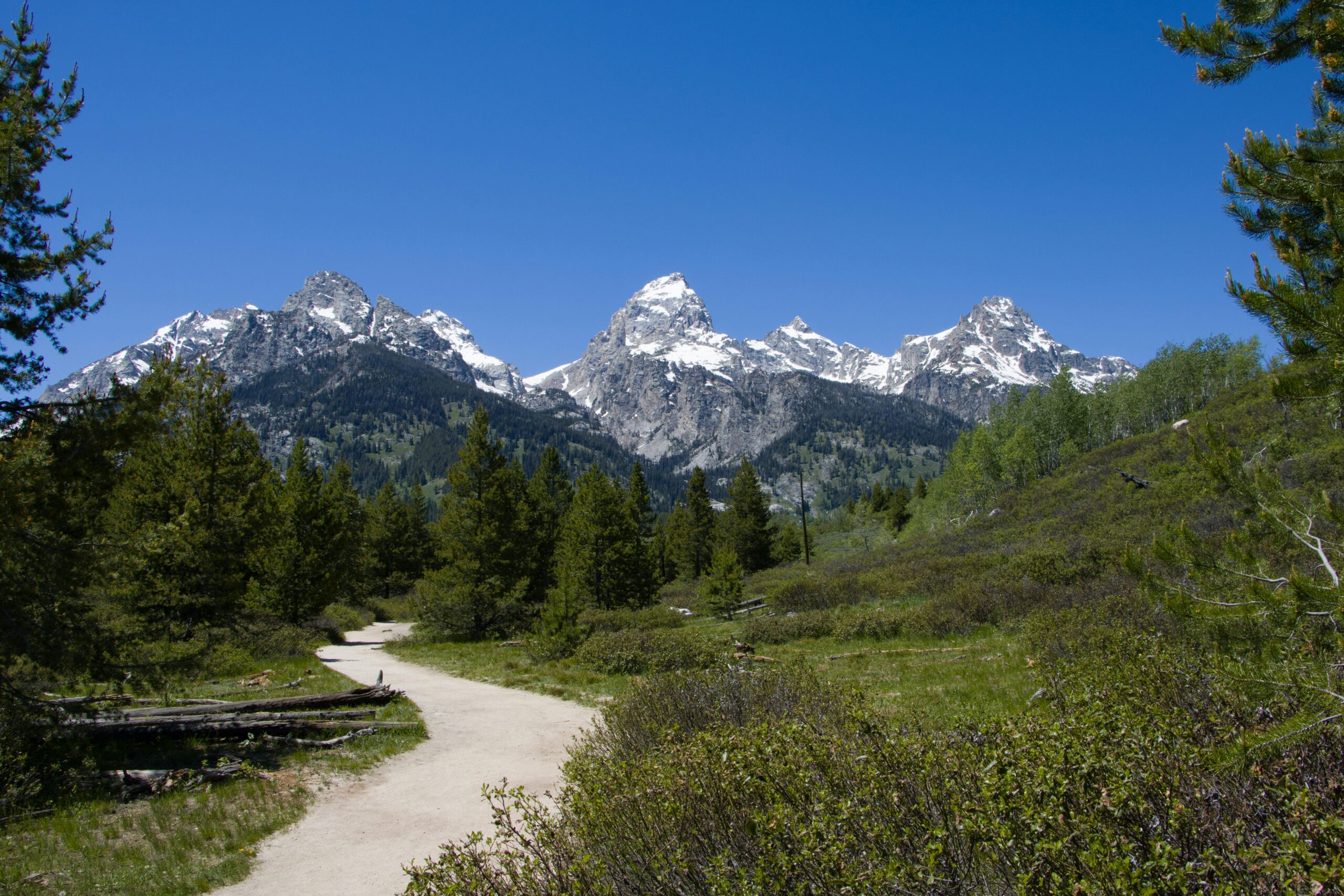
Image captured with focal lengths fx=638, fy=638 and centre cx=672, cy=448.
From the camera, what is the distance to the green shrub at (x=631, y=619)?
84.8 ft

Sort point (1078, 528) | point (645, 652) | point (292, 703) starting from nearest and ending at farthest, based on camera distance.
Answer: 1. point (292, 703)
2. point (645, 652)
3. point (1078, 528)

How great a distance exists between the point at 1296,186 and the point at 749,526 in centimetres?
4718

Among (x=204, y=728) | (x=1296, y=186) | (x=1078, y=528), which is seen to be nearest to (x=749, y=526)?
(x=1078, y=528)

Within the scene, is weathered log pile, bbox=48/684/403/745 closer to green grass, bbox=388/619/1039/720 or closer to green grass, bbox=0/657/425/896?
green grass, bbox=0/657/425/896

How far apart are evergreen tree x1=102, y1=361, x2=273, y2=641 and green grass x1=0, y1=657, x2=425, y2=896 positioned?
8534mm

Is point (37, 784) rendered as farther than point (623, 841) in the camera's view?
Yes

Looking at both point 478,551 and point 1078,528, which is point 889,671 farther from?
point 478,551

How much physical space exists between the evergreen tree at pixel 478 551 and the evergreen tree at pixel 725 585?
8671 mm

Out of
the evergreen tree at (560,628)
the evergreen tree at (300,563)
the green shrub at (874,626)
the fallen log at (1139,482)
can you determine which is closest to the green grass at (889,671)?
the green shrub at (874,626)

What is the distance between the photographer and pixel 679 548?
56.0 meters

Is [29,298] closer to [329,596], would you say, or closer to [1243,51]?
[1243,51]

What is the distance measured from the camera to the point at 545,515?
42812mm

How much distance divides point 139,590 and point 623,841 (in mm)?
20371

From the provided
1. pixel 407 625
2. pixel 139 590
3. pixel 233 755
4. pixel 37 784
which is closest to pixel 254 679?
pixel 139 590
